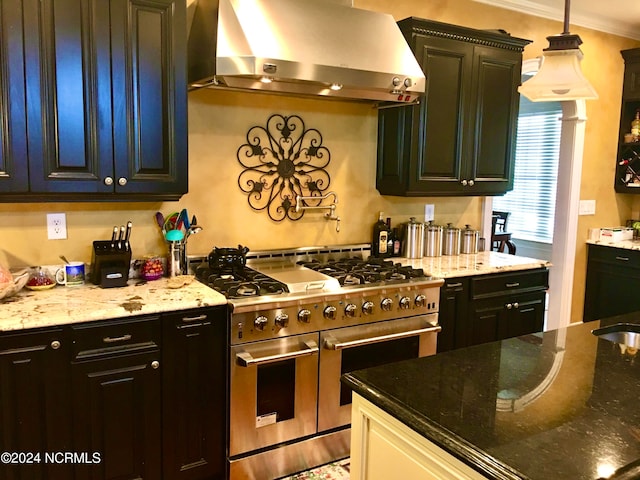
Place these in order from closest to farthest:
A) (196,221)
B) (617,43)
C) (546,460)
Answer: (546,460) < (196,221) < (617,43)

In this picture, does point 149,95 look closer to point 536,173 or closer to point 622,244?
point 622,244

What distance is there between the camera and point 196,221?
305cm

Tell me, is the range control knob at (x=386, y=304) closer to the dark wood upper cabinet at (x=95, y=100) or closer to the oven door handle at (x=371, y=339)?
the oven door handle at (x=371, y=339)

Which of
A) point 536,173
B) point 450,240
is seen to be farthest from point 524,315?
point 536,173

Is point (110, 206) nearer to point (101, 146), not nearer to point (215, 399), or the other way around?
point (101, 146)

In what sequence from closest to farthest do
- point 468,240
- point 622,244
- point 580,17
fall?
point 468,240 < point 580,17 < point 622,244

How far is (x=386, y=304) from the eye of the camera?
9.72 feet

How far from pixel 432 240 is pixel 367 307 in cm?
105

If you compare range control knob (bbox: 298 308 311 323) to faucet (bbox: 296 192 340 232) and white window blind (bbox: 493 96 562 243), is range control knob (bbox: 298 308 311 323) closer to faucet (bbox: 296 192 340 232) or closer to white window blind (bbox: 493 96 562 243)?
faucet (bbox: 296 192 340 232)

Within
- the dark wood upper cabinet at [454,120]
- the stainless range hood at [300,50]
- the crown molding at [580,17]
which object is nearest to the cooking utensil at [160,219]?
the stainless range hood at [300,50]

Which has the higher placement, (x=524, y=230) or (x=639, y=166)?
(x=639, y=166)

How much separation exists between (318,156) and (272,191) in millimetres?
384

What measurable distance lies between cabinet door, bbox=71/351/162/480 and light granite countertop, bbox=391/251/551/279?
1708mm

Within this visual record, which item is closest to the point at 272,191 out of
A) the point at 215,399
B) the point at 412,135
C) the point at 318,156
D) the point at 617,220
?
the point at 318,156
